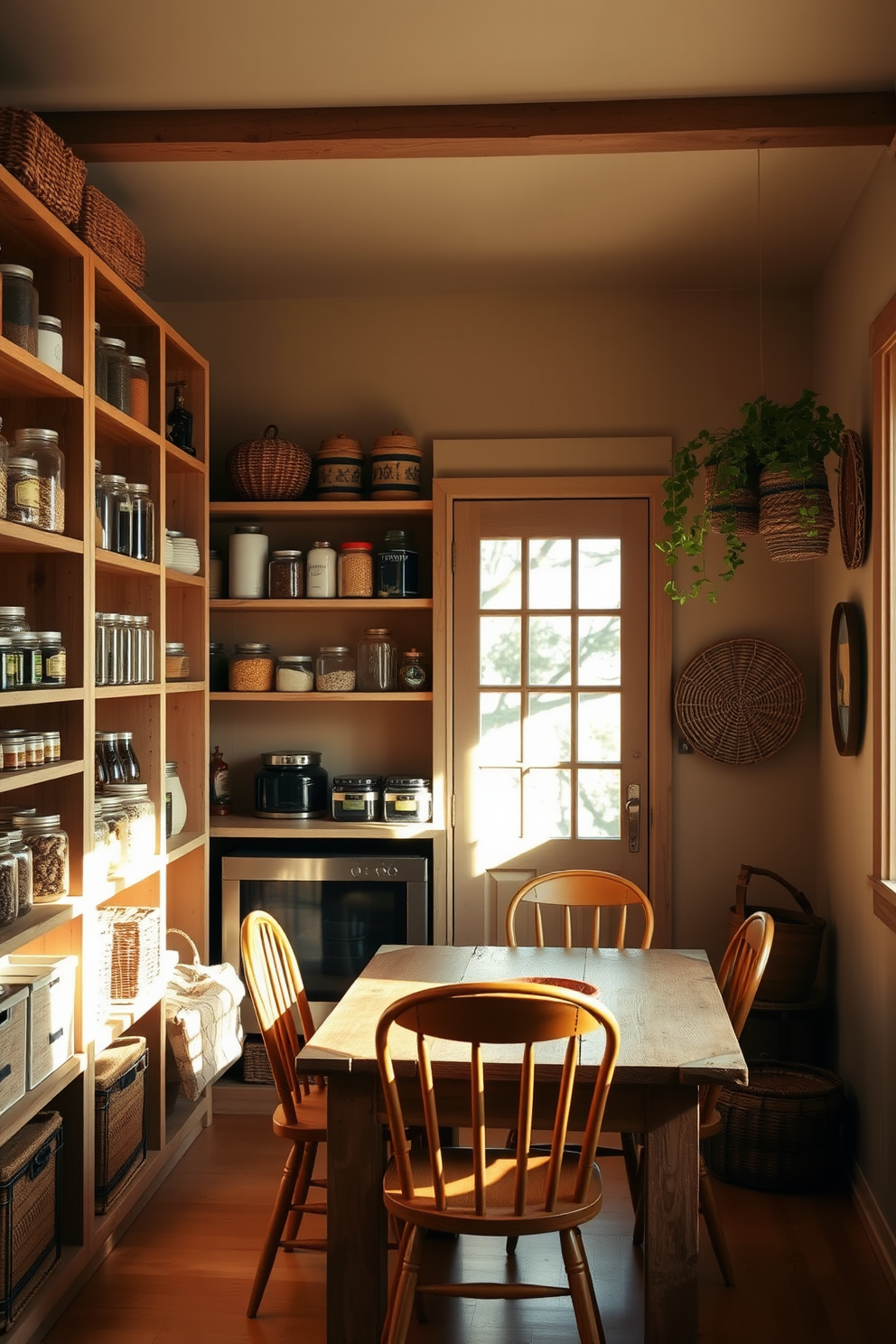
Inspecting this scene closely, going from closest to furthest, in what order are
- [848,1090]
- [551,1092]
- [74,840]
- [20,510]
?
1. [551,1092]
2. [20,510]
3. [74,840]
4. [848,1090]

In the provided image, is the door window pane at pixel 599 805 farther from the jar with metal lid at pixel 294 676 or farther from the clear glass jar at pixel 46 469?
the clear glass jar at pixel 46 469

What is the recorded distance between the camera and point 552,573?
437 cm

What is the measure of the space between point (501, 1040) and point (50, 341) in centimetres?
183

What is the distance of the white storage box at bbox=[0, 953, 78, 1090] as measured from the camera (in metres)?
2.61

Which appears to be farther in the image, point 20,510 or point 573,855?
point 573,855

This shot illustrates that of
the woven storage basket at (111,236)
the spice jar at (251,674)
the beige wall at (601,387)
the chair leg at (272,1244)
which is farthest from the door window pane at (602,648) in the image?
the chair leg at (272,1244)

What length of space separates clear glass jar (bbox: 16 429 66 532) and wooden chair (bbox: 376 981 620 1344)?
138 centimetres

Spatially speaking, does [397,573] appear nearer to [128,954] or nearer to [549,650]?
[549,650]

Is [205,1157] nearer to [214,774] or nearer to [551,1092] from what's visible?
[214,774]

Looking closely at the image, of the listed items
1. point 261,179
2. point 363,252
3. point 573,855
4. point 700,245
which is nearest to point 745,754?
point 573,855

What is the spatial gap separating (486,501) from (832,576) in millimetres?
1237

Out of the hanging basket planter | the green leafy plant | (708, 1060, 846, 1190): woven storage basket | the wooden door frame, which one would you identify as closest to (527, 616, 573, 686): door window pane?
the wooden door frame

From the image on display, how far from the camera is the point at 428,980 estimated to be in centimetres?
289

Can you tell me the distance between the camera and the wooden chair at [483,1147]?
2.07 m
